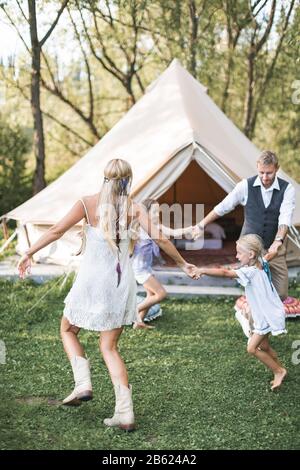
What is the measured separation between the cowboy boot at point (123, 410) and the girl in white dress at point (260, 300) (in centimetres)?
98

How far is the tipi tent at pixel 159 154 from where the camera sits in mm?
7121

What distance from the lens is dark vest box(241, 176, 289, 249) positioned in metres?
4.81

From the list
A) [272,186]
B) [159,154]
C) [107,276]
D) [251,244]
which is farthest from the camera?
[159,154]

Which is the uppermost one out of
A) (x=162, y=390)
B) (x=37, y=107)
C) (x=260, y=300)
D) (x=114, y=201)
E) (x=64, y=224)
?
(x=37, y=107)

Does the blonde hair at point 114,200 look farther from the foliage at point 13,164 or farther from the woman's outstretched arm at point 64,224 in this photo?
the foliage at point 13,164

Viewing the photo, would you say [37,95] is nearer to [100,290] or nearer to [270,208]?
[270,208]

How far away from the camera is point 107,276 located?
3.61 meters

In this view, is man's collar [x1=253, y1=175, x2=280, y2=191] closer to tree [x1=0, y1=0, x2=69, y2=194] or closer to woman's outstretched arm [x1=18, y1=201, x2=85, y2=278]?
woman's outstretched arm [x1=18, y1=201, x2=85, y2=278]

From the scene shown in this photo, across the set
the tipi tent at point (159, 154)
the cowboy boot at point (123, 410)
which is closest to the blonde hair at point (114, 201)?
the cowboy boot at point (123, 410)

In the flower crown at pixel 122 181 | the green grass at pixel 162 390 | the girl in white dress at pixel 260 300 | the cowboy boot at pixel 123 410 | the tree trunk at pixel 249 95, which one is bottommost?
the green grass at pixel 162 390

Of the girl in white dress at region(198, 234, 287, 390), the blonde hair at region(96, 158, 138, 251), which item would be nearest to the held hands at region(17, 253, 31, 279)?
the blonde hair at region(96, 158, 138, 251)

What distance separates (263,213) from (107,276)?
1.67m

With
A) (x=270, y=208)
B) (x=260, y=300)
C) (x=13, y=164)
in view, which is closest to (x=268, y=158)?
(x=270, y=208)
